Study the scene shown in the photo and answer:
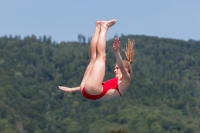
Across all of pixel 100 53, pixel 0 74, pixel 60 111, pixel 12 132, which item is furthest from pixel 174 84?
pixel 100 53

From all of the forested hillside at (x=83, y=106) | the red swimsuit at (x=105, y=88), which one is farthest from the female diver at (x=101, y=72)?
the forested hillside at (x=83, y=106)

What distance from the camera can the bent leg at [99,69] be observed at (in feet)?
52.1

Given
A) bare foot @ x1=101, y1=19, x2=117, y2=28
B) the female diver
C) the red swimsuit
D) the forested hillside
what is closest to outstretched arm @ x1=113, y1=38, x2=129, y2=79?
the female diver

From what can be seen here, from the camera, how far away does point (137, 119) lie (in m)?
155

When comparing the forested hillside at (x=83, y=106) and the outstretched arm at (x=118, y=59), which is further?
the forested hillside at (x=83, y=106)

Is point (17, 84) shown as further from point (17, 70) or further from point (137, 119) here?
point (137, 119)

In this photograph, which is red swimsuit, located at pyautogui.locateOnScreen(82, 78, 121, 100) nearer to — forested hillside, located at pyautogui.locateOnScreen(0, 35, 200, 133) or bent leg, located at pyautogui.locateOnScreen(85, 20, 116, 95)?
bent leg, located at pyautogui.locateOnScreen(85, 20, 116, 95)

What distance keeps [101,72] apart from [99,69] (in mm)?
73

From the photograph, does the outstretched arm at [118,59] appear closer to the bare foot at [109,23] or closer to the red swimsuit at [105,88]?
the red swimsuit at [105,88]

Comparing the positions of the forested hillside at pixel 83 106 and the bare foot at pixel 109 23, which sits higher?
the bare foot at pixel 109 23

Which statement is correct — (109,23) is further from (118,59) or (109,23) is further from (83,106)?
(83,106)

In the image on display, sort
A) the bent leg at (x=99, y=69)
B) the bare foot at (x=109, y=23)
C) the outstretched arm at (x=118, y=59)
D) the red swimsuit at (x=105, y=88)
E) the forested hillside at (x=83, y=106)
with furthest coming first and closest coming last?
the forested hillside at (x=83, y=106)
the red swimsuit at (x=105, y=88)
the bare foot at (x=109, y=23)
the bent leg at (x=99, y=69)
the outstretched arm at (x=118, y=59)

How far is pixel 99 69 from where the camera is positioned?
15.9 metres

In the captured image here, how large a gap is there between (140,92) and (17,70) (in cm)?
3222
